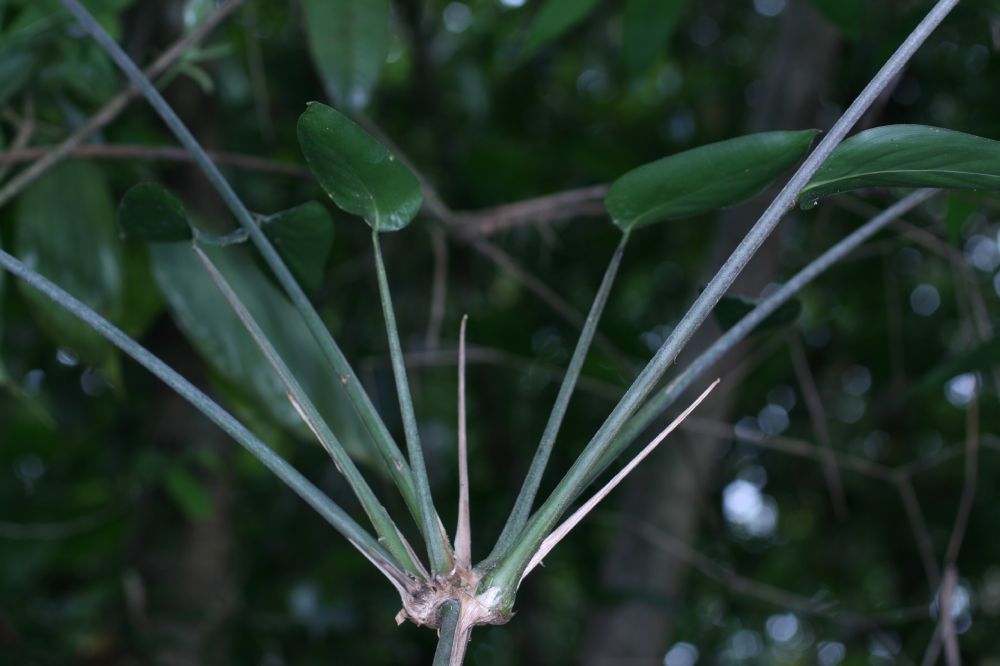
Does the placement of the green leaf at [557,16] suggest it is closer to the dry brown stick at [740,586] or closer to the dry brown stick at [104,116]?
the dry brown stick at [104,116]

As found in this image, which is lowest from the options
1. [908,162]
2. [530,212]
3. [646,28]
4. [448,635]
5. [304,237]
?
[448,635]

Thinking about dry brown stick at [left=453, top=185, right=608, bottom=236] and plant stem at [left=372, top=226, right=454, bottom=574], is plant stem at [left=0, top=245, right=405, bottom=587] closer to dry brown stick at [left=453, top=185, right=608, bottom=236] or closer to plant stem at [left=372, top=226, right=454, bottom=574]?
plant stem at [left=372, top=226, right=454, bottom=574]

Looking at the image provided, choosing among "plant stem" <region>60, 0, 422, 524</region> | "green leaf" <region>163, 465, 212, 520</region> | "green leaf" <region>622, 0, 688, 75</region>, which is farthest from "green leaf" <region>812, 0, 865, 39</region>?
"green leaf" <region>163, 465, 212, 520</region>

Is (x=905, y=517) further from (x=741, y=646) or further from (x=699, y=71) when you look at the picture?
(x=699, y=71)

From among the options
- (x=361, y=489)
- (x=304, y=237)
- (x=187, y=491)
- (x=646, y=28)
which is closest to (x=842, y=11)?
(x=646, y=28)

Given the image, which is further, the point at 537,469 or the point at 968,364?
the point at 968,364

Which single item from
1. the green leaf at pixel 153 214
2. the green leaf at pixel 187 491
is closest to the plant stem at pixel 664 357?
the green leaf at pixel 153 214

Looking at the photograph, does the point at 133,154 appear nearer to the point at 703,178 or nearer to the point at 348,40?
the point at 348,40

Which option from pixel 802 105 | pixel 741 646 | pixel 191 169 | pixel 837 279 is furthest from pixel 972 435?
pixel 741 646
